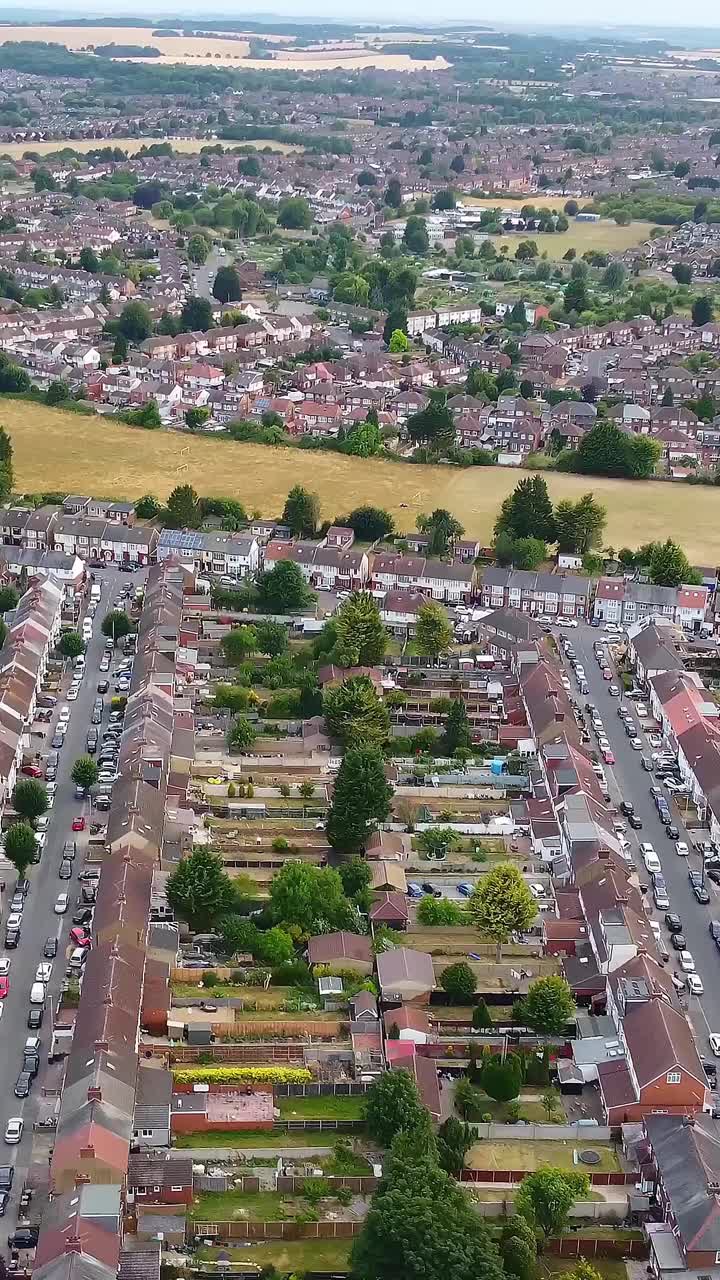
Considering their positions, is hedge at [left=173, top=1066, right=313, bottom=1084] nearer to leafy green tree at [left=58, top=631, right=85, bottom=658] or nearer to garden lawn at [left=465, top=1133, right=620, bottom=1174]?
garden lawn at [left=465, top=1133, right=620, bottom=1174]

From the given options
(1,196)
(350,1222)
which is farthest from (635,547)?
(1,196)

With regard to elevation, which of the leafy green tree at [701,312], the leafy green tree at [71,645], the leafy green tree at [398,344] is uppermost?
the leafy green tree at [701,312]

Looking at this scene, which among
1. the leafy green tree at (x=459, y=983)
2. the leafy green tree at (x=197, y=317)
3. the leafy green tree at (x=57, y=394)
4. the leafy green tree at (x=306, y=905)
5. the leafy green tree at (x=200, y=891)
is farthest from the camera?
the leafy green tree at (x=197, y=317)

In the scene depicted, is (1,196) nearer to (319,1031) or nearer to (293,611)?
(293,611)

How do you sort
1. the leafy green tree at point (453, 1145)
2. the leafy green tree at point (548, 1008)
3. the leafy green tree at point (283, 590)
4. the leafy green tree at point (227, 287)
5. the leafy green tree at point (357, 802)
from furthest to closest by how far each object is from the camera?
1. the leafy green tree at point (227, 287)
2. the leafy green tree at point (283, 590)
3. the leafy green tree at point (357, 802)
4. the leafy green tree at point (548, 1008)
5. the leafy green tree at point (453, 1145)

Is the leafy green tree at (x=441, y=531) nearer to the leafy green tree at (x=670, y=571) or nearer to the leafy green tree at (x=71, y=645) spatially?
the leafy green tree at (x=670, y=571)

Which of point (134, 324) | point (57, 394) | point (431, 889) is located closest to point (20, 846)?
point (431, 889)

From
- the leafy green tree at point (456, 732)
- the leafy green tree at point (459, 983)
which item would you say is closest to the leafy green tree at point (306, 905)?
the leafy green tree at point (459, 983)

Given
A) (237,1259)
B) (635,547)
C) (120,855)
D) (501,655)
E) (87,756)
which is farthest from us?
(635,547)
